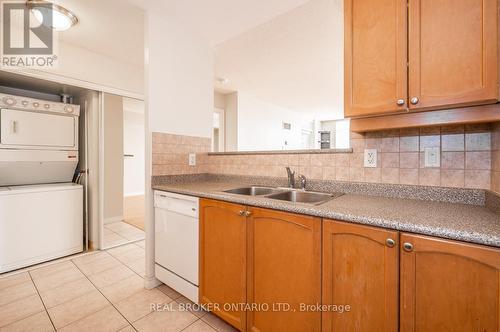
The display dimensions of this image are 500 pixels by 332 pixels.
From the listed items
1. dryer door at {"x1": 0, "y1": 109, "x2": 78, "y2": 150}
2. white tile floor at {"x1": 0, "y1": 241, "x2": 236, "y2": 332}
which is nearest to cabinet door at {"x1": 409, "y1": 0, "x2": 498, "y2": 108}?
white tile floor at {"x1": 0, "y1": 241, "x2": 236, "y2": 332}

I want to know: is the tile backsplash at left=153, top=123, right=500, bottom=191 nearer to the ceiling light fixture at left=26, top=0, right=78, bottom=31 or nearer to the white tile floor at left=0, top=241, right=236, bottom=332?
the white tile floor at left=0, top=241, right=236, bottom=332

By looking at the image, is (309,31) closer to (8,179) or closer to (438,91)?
(438,91)

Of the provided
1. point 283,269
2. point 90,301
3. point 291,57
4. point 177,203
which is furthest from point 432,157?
point 90,301

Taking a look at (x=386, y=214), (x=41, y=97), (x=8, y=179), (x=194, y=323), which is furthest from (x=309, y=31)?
(x=8, y=179)

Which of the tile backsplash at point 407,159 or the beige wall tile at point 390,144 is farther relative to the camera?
the beige wall tile at point 390,144

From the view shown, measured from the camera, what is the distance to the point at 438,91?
1022mm

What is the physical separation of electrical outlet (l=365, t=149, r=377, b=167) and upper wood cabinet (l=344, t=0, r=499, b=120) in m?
0.31

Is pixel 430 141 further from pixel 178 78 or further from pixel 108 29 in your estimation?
pixel 108 29

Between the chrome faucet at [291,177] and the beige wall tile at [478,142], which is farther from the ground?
the beige wall tile at [478,142]

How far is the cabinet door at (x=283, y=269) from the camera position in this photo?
1042 millimetres

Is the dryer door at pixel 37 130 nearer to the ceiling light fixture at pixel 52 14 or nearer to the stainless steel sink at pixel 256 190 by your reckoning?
the ceiling light fixture at pixel 52 14

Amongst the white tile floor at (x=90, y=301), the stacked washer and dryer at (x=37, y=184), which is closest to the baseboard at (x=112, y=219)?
the stacked washer and dryer at (x=37, y=184)

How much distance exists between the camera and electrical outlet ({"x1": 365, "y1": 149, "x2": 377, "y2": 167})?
56.2 inches

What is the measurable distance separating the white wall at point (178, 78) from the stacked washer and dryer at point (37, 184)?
1.43m
